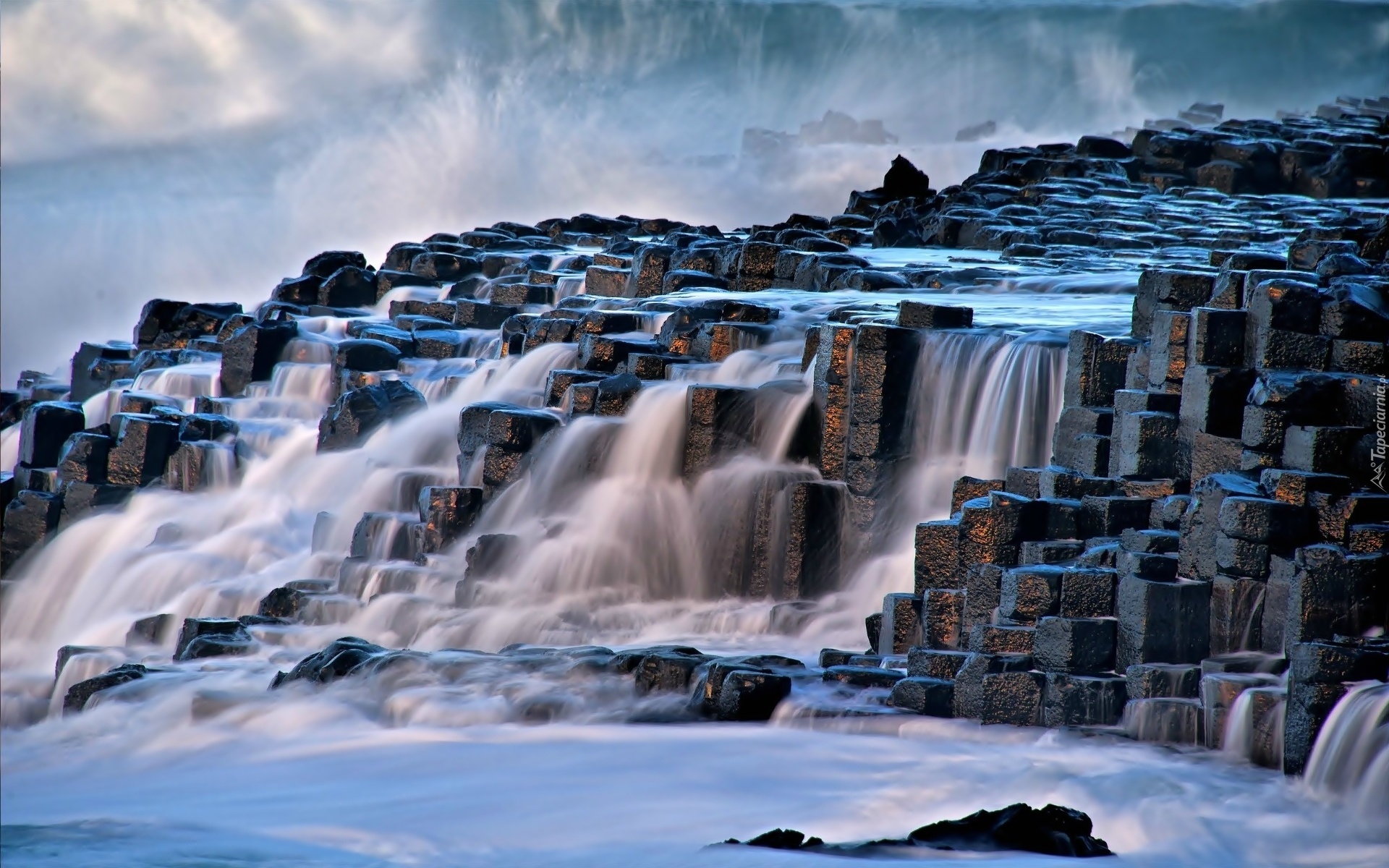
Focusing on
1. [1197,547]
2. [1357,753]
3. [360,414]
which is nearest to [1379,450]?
[1197,547]

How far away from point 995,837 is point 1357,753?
2053mm

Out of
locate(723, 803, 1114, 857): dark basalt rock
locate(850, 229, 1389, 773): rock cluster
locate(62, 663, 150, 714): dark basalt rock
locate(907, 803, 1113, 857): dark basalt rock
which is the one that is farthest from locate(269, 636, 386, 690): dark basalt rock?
locate(907, 803, 1113, 857): dark basalt rock

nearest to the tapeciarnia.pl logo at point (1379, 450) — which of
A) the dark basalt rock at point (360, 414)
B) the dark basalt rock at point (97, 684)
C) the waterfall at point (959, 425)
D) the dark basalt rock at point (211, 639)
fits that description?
the waterfall at point (959, 425)

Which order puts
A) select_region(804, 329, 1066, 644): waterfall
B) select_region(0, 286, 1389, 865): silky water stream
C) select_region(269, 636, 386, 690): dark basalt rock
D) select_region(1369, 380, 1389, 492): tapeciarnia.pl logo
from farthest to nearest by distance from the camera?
select_region(804, 329, 1066, 644): waterfall
select_region(269, 636, 386, 690): dark basalt rock
select_region(1369, 380, 1389, 492): tapeciarnia.pl logo
select_region(0, 286, 1389, 865): silky water stream

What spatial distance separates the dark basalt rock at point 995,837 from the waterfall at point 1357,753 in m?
1.37

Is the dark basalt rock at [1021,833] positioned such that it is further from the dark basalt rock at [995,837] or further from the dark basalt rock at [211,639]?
the dark basalt rock at [211,639]

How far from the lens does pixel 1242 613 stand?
10.2m

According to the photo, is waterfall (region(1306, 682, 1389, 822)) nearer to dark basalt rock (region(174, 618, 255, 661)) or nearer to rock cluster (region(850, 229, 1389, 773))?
rock cluster (region(850, 229, 1389, 773))

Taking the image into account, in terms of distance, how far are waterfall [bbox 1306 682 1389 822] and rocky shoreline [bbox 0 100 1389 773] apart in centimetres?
13

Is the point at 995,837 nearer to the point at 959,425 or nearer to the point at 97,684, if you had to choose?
the point at 959,425

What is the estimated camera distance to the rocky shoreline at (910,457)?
33.2ft

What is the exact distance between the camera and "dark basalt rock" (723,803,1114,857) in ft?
25.9

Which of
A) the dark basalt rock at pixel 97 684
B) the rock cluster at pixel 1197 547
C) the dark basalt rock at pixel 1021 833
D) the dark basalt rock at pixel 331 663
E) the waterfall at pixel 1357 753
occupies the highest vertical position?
the rock cluster at pixel 1197 547

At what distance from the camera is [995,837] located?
7.96m
